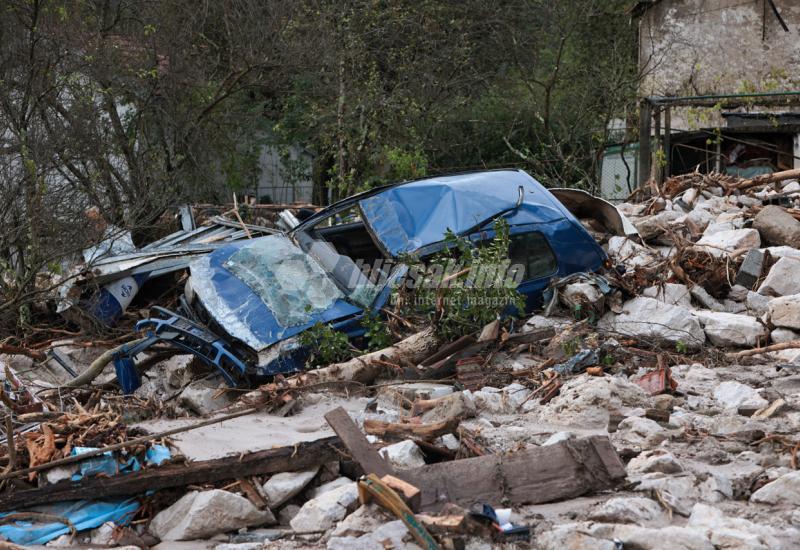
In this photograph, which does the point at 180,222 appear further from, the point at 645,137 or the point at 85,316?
the point at 645,137

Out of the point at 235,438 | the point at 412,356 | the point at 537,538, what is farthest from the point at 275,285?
the point at 537,538

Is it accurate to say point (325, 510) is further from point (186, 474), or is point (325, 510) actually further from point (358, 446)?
point (186, 474)

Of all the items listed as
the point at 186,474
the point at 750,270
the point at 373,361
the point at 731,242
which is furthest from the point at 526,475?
the point at 731,242

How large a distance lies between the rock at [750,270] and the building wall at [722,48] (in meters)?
Answer: 12.0

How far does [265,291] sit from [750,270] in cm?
466

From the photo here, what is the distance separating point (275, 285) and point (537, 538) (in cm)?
409

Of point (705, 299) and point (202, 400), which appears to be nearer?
point (202, 400)

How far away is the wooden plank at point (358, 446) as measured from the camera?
4.77m

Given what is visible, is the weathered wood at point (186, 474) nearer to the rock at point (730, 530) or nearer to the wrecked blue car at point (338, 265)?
the rock at point (730, 530)

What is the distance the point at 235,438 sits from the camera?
582cm

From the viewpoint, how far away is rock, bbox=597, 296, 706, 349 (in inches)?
303

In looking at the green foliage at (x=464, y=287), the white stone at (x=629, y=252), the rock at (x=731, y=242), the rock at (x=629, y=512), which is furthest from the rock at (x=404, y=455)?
the rock at (x=731, y=242)

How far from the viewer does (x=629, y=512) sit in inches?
164

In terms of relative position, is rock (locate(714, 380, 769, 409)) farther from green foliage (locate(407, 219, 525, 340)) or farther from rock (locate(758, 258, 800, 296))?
rock (locate(758, 258, 800, 296))
